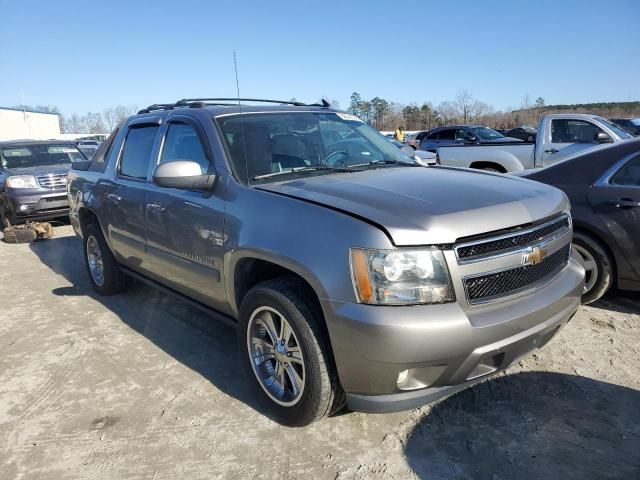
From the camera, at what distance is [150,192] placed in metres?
4.01

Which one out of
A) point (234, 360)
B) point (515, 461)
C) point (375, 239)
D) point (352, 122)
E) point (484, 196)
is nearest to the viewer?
point (375, 239)

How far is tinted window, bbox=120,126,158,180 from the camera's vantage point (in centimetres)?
432

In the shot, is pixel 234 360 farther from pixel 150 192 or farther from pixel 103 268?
pixel 103 268

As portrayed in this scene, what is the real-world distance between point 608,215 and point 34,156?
1024cm

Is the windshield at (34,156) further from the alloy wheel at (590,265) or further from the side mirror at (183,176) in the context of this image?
the alloy wheel at (590,265)

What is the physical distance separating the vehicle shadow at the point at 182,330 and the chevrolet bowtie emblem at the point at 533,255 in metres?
1.80

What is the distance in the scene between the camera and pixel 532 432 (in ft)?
9.04

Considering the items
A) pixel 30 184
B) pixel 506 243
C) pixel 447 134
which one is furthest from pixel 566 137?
pixel 30 184

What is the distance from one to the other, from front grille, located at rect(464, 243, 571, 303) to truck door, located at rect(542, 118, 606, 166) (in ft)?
22.9

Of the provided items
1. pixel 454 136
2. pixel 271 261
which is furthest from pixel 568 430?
pixel 454 136

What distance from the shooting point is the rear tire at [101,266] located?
17.1ft

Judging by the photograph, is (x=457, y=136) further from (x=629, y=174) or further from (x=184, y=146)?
(x=184, y=146)

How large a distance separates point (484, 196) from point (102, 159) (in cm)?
412

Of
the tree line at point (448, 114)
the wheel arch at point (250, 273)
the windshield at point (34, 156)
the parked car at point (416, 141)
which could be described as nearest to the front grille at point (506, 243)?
the wheel arch at point (250, 273)
